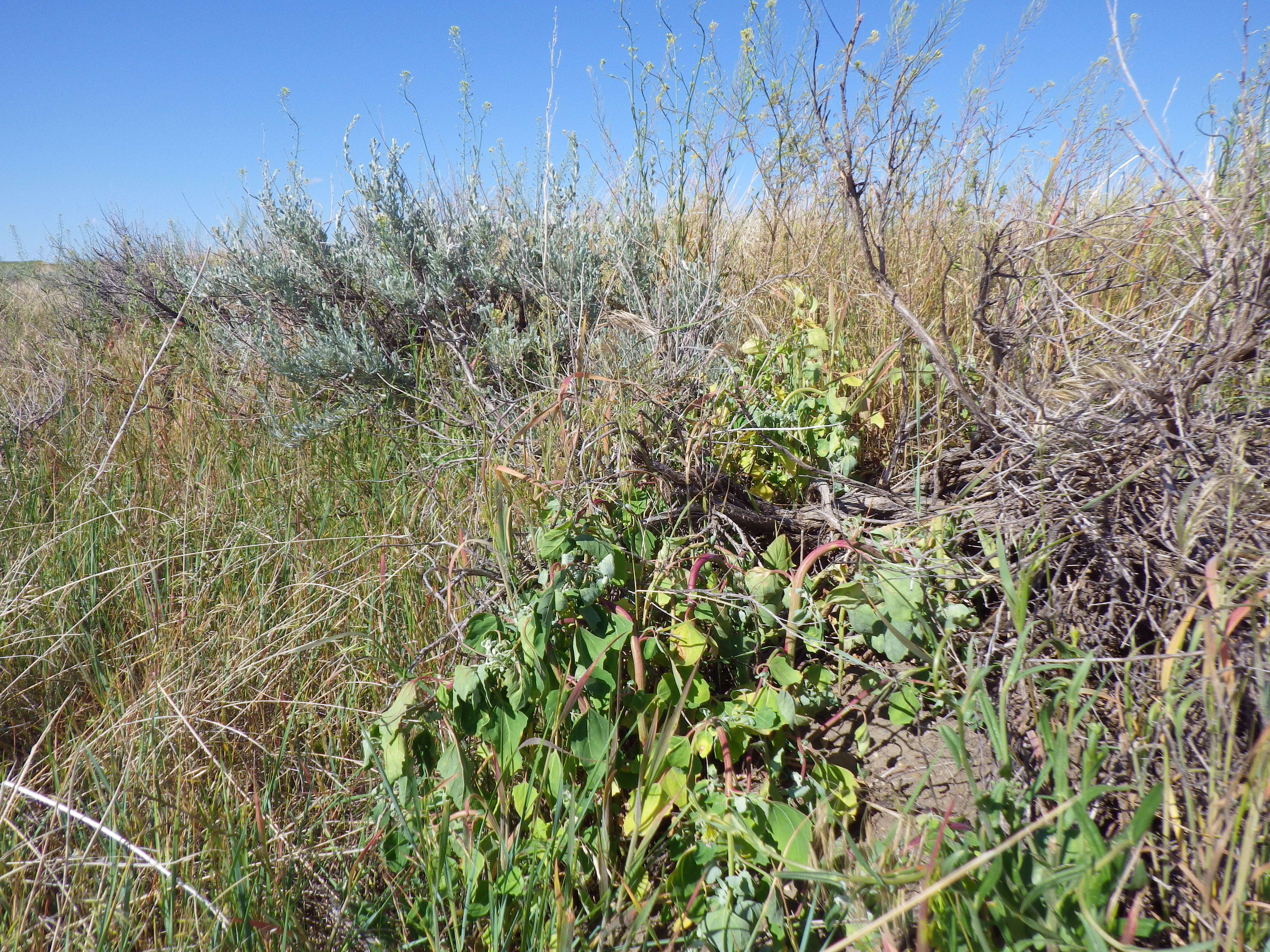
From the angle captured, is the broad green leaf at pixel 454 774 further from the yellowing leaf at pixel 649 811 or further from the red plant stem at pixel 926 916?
the red plant stem at pixel 926 916

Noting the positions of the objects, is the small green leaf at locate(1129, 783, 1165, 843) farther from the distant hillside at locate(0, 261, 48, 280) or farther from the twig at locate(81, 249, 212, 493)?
the distant hillside at locate(0, 261, 48, 280)

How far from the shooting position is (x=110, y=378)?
11.7ft

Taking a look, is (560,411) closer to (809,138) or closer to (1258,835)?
(1258,835)

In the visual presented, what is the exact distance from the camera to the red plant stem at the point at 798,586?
4.59 feet

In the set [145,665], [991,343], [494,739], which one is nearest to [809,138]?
[991,343]

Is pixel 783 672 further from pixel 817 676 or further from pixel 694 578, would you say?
pixel 694 578

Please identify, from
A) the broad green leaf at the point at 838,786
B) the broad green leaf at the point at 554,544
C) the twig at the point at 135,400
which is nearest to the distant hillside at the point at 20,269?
the twig at the point at 135,400

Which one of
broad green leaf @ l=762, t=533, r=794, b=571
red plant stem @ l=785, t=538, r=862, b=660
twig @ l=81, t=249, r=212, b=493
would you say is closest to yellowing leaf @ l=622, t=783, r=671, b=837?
red plant stem @ l=785, t=538, r=862, b=660

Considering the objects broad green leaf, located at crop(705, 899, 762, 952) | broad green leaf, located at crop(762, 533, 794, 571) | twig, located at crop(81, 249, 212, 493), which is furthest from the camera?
twig, located at crop(81, 249, 212, 493)

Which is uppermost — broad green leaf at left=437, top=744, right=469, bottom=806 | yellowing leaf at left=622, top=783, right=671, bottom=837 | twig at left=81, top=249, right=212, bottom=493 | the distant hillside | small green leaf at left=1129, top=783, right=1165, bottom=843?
the distant hillside

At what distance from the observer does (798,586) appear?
1.39m

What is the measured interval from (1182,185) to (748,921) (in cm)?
178

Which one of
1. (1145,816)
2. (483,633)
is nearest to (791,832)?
(1145,816)

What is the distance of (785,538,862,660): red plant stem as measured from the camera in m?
1.40
